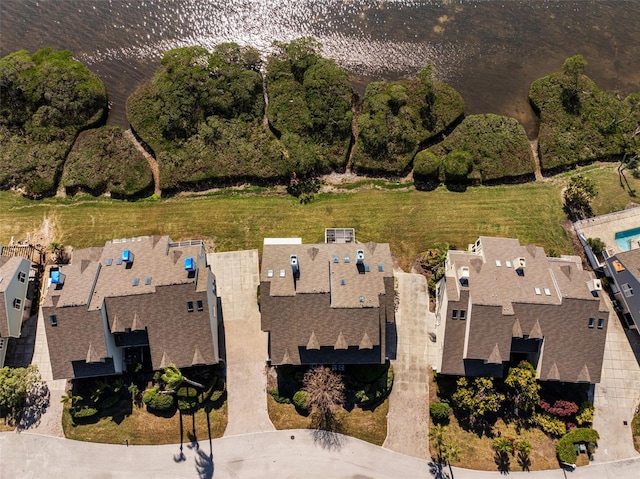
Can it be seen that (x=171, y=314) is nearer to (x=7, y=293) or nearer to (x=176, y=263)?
(x=176, y=263)

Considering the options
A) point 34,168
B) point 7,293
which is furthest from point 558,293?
point 34,168

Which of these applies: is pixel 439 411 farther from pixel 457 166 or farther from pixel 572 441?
pixel 457 166

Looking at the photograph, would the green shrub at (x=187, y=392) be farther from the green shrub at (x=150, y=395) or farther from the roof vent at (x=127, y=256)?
the roof vent at (x=127, y=256)

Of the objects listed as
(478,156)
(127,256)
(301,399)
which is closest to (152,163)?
(127,256)

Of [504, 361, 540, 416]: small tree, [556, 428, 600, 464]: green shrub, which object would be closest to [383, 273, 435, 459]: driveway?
[504, 361, 540, 416]: small tree

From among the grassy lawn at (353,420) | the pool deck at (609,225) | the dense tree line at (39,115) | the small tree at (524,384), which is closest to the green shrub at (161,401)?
the grassy lawn at (353,420)

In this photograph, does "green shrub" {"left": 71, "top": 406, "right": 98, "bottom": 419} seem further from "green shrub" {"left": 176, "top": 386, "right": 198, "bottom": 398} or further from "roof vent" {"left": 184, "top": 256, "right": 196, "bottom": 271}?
"roof vent" {"left": 184, "top": 256, "right": 196, "bottom": 271}
